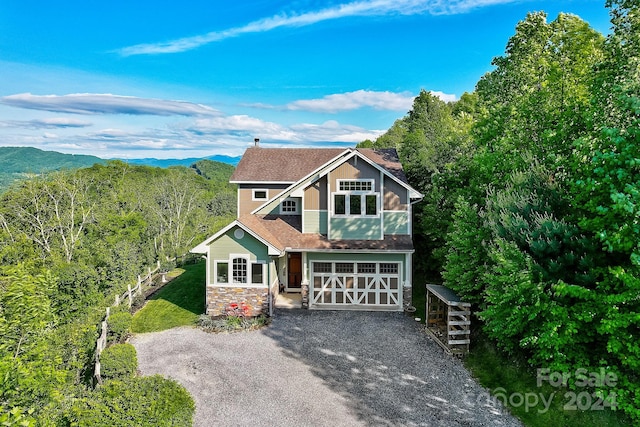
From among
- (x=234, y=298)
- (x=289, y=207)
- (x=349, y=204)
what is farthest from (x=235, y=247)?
→ (x=349, y=204)

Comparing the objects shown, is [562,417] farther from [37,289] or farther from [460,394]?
[37,289]

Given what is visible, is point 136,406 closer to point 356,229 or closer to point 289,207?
point 356,229

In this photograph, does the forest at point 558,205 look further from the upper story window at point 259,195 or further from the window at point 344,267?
the upper story window at point 259,195

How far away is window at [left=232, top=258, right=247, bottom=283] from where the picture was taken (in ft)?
53.7

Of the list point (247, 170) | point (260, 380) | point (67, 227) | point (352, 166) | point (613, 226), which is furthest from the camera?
point (67, 227)

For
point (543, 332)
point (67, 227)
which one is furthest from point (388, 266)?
point (67, 227)

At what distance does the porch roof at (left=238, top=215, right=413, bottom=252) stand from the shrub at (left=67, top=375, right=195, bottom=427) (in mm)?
7965

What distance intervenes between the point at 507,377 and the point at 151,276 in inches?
768

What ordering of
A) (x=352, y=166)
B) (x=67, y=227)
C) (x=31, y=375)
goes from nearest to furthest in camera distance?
(x=31, y=375) < (x=352, y=166) < (x=67, y=227)

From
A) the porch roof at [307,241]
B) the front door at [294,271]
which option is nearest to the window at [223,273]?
the porch roof at [307,241]

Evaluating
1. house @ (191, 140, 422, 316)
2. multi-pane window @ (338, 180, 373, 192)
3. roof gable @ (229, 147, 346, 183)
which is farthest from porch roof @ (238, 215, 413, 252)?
roof gable @ (229, 147, 346, 183)

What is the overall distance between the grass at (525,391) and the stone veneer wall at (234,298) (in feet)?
27.3

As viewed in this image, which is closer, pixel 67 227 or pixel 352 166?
pixel 352 166

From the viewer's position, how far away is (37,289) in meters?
9.97
